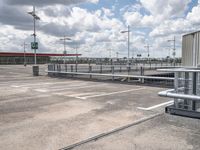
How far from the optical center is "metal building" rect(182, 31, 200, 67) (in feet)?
32.8

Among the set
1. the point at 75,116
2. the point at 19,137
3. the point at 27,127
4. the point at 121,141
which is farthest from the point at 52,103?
the point at 121,141

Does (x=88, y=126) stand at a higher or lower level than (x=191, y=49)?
lower

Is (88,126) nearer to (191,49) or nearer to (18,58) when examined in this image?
(191,49)

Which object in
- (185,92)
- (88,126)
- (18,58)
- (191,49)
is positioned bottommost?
(88,126)

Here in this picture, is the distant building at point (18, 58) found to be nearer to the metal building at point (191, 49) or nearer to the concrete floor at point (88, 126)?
the metal building at point (191, 49)

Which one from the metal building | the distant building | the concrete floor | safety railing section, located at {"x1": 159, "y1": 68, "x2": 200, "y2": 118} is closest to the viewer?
the concrete floor

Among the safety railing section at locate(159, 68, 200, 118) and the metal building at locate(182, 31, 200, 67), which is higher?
the metal building at locate(182, 31, 200, 67)

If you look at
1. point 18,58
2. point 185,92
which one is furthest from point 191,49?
point 18,58

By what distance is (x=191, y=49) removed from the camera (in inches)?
410

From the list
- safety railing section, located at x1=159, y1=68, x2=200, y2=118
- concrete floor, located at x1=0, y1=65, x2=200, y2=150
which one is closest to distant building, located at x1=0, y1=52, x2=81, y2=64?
concrete floor, located at x1=0, y1=65, x2=200, y2=150

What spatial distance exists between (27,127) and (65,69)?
1522 centimetres

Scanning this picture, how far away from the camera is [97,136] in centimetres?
456

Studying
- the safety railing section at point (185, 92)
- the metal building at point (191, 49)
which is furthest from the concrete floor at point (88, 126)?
the metal building at point (191, 49)

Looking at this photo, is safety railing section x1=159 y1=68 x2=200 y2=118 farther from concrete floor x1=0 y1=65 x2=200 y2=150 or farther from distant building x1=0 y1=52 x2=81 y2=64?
distant building x1=0 y1=52 x2=81 y2=64
